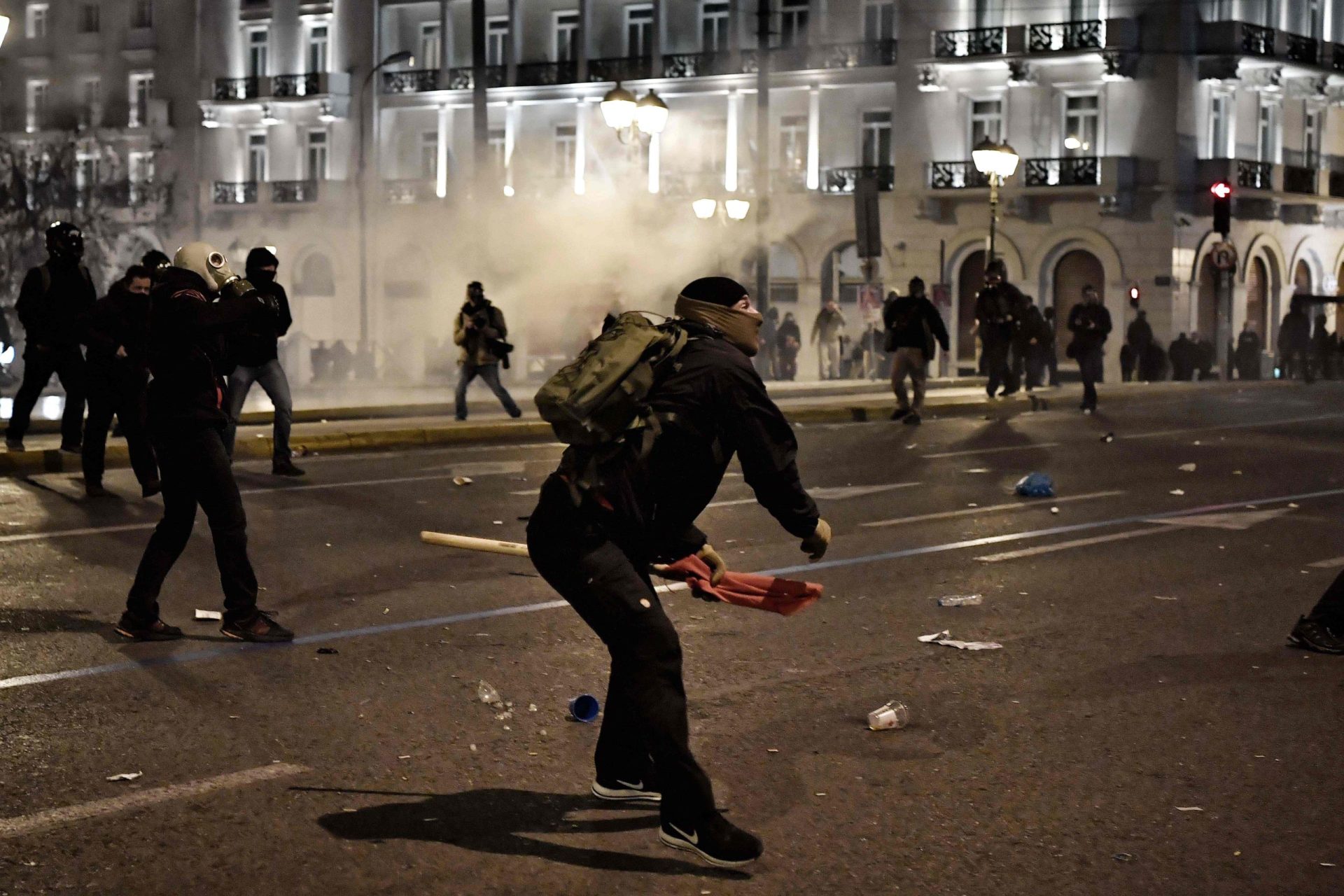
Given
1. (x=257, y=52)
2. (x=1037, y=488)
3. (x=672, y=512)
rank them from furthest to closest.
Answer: (x=257, y=52)
(x=1037, y=488)
(x=672, y=512)

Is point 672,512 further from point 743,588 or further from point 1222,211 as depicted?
point 1222,211

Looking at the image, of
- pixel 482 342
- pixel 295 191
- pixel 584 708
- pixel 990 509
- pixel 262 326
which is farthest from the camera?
pixel 295 191

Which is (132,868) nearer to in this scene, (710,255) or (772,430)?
(772,430)

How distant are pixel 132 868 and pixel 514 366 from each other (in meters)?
35.0

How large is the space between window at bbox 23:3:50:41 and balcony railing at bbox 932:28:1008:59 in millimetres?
21520

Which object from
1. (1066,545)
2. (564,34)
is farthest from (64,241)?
(564,34)

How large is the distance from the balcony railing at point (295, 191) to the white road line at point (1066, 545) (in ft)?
143

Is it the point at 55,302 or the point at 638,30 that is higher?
the point at 638,30

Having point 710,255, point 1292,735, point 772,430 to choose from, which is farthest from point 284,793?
point 710,255

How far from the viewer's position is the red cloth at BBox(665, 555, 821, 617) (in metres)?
5.05

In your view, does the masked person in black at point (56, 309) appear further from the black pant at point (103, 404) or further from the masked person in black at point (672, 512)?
the masked person in black at point (672, 512)

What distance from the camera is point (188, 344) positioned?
7340 millimetres

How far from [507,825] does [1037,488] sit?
8.64m

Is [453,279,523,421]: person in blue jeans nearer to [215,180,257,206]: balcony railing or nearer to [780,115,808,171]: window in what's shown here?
[780,115,808,171]: window
